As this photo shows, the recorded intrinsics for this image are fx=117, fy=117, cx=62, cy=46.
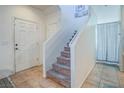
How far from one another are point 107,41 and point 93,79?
909mm

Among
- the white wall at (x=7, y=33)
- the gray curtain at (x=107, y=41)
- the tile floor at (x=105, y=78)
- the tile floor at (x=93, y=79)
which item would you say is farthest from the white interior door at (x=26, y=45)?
the gray curtain at (x=107, y=41)

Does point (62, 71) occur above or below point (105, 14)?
below

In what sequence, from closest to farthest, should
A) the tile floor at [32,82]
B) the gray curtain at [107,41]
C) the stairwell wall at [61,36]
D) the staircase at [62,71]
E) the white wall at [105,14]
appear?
the tile floor at [32,82] < the staircase at [62,71] < the white wall at [105,14] < the gray curtain at [107,41] < the stairwell wall at [61,36]

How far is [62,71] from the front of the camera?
250cm

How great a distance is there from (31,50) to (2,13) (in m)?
1.28

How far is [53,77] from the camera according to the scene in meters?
2.50

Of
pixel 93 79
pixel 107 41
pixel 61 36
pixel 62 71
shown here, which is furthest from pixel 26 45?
pixel 107 41

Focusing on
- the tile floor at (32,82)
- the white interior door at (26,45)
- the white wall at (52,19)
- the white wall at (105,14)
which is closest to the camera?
the tile floor at (32,82)

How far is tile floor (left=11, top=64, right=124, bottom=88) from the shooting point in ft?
6.73

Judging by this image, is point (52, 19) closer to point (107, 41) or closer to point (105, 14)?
point (105, 14)

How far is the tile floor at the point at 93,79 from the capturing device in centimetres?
205

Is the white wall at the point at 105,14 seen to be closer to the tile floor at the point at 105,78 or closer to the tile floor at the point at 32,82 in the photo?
the tile floor at the point at 105,78

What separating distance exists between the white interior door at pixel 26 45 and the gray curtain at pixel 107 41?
1804 mm
